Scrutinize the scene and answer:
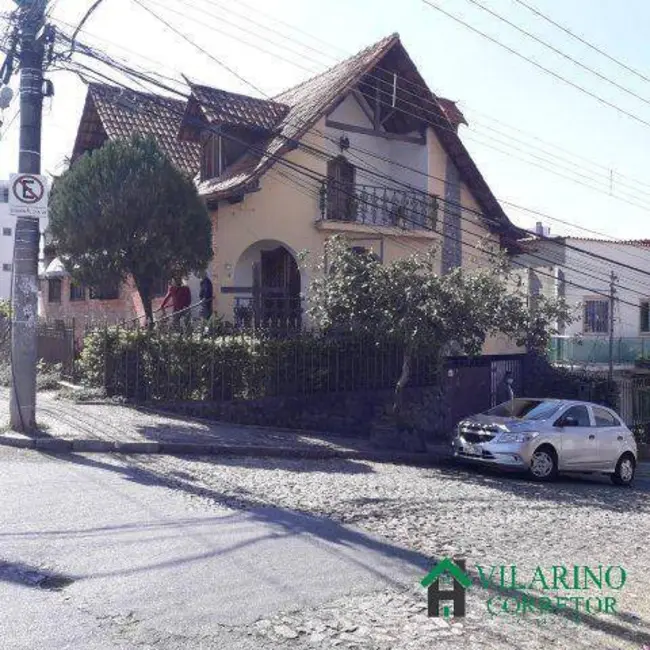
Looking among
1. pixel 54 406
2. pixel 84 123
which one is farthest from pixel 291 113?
pixel 54 406

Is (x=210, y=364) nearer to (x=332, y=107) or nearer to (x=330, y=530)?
(x=330, y=530)

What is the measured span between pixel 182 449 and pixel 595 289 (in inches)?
774

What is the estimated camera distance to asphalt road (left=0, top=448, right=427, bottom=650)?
4836 millimetres

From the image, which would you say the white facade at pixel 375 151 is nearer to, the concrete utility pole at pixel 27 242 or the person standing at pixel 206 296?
the person standing at pixel 206 296

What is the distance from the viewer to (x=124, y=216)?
45.6 ft

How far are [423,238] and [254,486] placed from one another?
12.7 metres

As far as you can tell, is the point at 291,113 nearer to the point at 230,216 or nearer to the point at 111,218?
the point at 230,216

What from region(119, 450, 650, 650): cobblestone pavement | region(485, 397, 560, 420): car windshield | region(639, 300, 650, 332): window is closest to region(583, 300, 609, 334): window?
Answer: region(639, 300, 650, 332): window

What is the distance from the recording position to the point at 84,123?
71.7 feet

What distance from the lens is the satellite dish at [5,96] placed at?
487 inches

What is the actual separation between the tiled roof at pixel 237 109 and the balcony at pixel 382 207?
7.76 ft

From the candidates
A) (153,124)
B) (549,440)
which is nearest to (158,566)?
(549,440)

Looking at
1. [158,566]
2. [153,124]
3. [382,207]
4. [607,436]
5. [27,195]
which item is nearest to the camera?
[158,566]

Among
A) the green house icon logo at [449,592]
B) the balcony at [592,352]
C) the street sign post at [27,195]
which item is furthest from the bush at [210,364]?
the balcony at [592,352]
